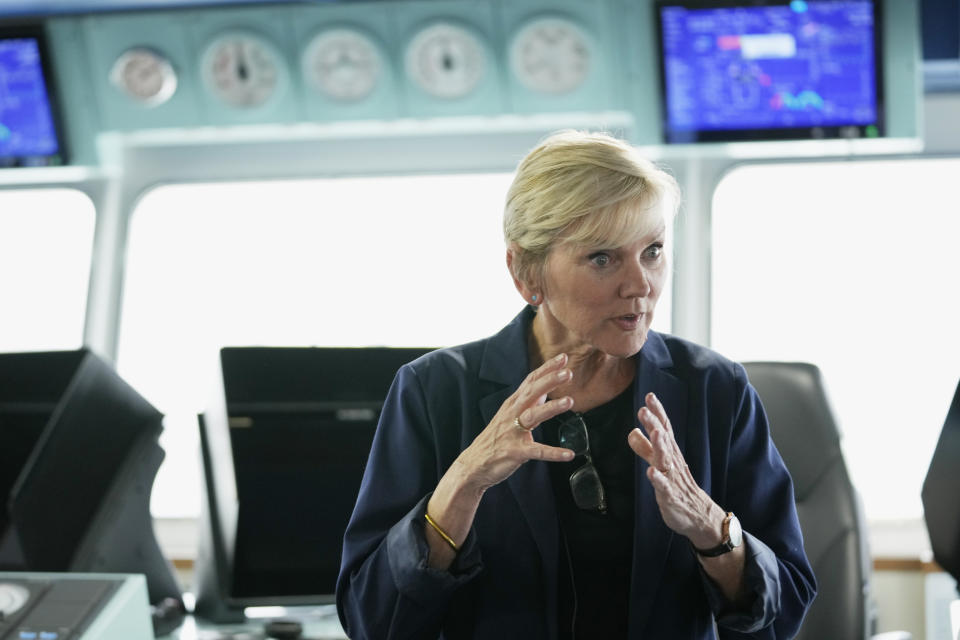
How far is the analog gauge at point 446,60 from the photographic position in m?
3.83

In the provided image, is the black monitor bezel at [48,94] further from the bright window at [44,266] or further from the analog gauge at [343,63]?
the analog gauge at [343,63]

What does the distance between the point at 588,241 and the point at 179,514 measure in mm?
3023

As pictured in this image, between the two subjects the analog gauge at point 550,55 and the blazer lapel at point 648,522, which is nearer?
the blazer lapel at point 648,522

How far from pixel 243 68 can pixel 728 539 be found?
2.94 meters

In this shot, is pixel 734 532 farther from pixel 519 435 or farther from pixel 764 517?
pixel 519 435

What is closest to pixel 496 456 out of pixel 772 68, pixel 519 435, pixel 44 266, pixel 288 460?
pixel 519 435

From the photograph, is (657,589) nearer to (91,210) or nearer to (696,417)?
(696,417)

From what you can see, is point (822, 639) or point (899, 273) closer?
point (822, 639)

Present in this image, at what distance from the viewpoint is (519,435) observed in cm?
146

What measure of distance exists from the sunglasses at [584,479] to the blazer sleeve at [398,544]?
166 mm

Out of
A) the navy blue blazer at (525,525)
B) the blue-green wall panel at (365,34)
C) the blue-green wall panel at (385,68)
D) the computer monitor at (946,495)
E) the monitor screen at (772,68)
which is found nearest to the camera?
the navy blue blazer at (525,525)

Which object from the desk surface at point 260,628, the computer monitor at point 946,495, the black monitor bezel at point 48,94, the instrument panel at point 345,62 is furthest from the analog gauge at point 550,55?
the computer monitor at point 946,495

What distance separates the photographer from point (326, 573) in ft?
7.52

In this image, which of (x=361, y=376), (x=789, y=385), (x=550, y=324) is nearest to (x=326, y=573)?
(x=361, y=376)
